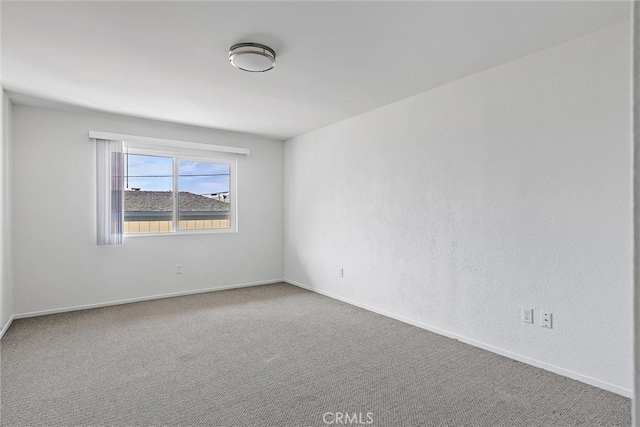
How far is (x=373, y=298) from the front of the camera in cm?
412

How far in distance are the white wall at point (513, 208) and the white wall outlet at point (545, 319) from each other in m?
0.05

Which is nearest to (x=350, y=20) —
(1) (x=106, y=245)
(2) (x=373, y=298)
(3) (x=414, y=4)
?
(3) (x=414, y=4)

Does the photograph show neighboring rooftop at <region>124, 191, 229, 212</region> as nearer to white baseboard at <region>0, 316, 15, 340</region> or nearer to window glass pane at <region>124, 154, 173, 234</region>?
window glass pane at <region>124, 154, 173, 234</region>

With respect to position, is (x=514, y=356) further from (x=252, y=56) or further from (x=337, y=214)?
(x=252, y=56)

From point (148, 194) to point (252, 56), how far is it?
292cm

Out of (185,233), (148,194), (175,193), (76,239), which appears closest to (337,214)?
(185,233)

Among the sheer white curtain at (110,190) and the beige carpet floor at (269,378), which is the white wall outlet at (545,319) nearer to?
the beige carpet floor at (269,378)

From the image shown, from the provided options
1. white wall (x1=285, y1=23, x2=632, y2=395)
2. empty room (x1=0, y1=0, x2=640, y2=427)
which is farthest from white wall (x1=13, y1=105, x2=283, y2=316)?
white wall (x1=285, y1=23, x2=632, y2=395)

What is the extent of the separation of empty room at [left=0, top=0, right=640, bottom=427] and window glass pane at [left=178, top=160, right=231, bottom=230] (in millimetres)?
70

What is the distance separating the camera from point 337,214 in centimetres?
468

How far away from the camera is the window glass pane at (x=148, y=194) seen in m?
4.59

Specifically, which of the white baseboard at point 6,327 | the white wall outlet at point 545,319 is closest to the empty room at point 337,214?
the white wall outlet at point 545,319

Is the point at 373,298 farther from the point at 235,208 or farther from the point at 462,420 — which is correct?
the point at 235,208

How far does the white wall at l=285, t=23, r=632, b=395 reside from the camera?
2316 millimetres
